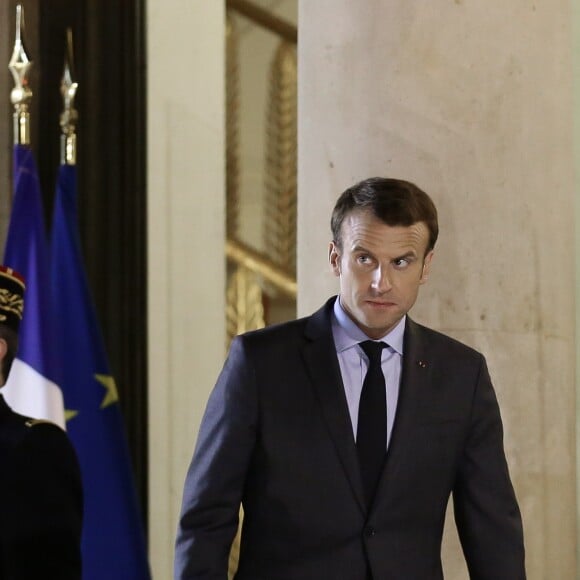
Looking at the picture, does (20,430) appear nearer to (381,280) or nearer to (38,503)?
(38,503)

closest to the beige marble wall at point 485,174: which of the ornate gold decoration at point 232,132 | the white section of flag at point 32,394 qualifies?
the white section of flag at point 32,394

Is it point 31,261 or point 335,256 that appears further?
point 31,261

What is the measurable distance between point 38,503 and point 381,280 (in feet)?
2.98

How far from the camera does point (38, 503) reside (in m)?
3.01

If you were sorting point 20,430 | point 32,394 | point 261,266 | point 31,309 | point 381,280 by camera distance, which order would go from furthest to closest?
point 261,266 → point 31,309 → point 32,394 → point 20,430 → point 381,280

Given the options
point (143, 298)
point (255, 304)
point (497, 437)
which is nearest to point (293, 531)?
point (497, 437)

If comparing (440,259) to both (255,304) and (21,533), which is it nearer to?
(21,533)

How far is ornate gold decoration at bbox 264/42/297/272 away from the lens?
784 cm

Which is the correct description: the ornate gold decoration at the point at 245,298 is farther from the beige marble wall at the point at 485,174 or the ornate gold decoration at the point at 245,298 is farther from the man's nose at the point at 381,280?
the man's nose at the point at 381,280

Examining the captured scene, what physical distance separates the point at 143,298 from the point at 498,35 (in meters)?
2.60

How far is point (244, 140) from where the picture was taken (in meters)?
7.98

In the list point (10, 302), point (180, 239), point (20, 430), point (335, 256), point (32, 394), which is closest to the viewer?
point (335, 256)

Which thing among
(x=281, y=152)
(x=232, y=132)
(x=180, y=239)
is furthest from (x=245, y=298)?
(x=180, y=239)

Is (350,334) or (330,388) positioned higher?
(350,334)
